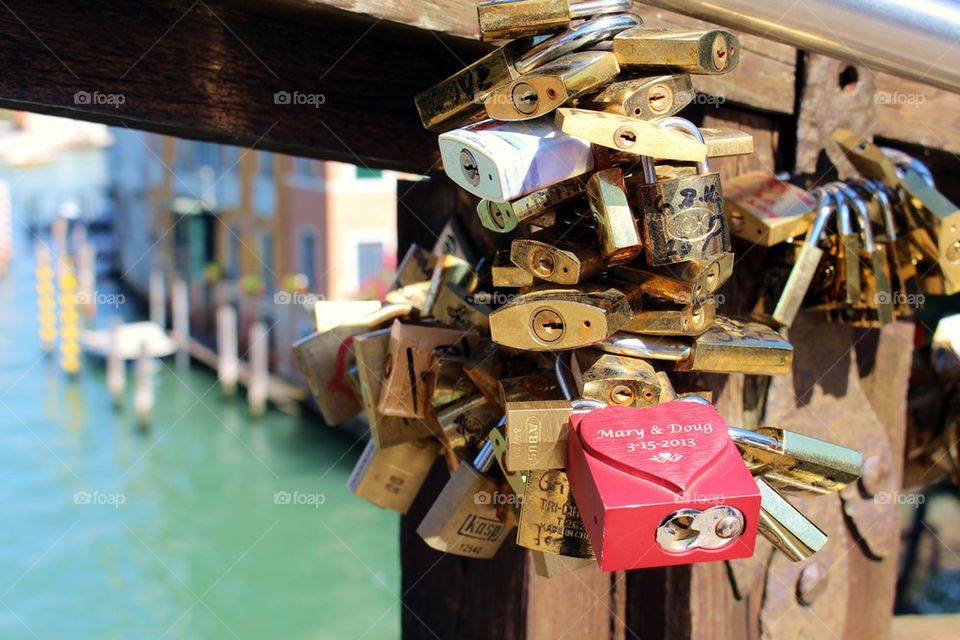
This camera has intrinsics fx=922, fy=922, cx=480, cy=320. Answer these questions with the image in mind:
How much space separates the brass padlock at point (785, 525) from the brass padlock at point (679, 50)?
250 millimetres

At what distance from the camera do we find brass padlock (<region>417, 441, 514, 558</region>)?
2.14ft

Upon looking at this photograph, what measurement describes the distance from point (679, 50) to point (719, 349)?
19 cm

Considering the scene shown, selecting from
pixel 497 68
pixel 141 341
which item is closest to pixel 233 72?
pixel 497 68

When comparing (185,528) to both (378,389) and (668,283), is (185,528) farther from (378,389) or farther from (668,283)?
(668,283)

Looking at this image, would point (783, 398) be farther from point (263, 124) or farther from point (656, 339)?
point (263, 124)

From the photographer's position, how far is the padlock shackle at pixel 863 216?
29.0 inches

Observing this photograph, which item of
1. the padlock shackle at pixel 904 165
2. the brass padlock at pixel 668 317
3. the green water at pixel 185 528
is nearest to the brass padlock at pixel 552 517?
the brass padlock at pixel 668 317

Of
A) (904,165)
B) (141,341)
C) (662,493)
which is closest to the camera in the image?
(662,493)

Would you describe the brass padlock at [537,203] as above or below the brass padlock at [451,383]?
above

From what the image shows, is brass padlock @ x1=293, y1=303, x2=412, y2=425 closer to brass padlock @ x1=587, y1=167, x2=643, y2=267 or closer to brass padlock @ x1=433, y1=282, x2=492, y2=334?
brass padlock @ x1=433, y1=282, x2=492, y2=334

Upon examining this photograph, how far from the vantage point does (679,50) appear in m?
0.51

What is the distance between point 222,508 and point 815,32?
11.2 metres

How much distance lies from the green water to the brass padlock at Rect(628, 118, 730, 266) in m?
6.55

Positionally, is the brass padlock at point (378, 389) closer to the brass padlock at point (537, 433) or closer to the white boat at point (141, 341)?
the brass padlock at point (537, 433)
